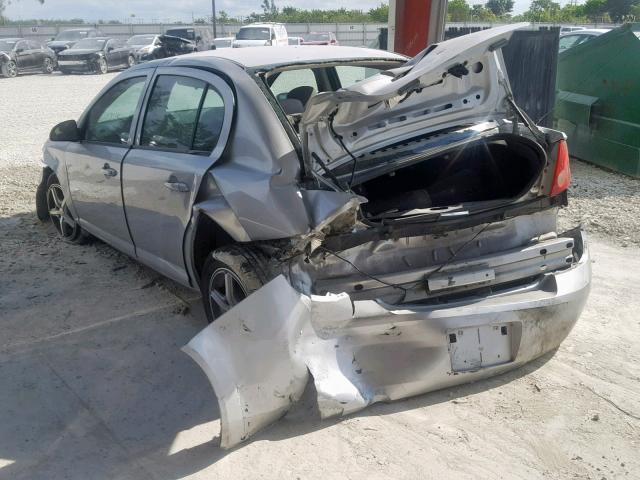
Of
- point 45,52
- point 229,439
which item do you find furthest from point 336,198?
point 45,52

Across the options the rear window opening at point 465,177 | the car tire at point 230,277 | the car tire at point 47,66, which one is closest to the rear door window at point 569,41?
the rear window opening at point 465,177

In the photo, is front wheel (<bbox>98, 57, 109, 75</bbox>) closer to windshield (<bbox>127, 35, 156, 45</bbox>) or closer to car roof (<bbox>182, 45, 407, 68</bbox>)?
windshield (<bbox>127, 35, 156, 45</bbox>)

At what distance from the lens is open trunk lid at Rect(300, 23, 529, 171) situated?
2.97 meters

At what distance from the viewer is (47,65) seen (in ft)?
88.5

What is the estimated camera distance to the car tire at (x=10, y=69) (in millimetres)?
25094

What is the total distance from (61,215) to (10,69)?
22.6 meters

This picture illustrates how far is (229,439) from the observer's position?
289 cm

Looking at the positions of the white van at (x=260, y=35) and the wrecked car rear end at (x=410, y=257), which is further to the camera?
the white van at (x=260, y=35)

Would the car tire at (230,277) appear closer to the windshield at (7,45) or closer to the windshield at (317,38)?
the windshield at (7,45)

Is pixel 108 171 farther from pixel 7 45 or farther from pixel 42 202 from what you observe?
pixel 7 45

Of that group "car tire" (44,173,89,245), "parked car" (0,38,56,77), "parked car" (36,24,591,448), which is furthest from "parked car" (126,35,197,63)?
"parked car" (36,24,591,448)

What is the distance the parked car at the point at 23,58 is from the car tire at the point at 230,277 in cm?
2504

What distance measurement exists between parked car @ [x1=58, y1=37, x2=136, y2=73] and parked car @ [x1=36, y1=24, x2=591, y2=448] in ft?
79.8

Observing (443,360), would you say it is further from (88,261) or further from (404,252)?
(88,261)
